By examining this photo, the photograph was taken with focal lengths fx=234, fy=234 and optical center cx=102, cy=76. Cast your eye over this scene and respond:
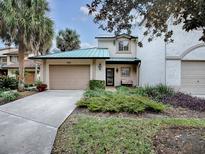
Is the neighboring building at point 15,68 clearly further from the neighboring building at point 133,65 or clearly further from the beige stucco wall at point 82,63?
the neighboring building at point 133,65

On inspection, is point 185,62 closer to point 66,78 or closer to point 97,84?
point 97,84

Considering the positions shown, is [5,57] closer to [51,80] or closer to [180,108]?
[51,80]

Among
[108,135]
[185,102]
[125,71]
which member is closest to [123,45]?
[125,71]

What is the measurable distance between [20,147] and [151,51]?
15.0 metres

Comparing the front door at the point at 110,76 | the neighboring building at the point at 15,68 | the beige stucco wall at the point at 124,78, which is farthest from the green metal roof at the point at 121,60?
the neighboring building at the point at 15,68

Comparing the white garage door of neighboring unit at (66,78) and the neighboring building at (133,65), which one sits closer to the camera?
the neighboring building at (133,65)

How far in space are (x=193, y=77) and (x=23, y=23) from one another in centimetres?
1328

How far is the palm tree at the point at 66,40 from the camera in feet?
138

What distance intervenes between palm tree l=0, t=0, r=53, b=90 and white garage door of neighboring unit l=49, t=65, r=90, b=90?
319cm

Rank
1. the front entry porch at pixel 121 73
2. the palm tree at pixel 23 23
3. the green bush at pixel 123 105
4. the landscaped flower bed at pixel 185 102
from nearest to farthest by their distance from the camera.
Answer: the green bush at pixel 123 105, the landscaped flower bed at pixel 185 102, the palm tree at pixel 23 23, the front entry porch at pixel 121 73

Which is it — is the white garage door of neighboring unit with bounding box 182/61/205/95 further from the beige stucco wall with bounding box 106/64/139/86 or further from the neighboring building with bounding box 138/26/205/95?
the beige stucco wall with bounding box 106/64/139/86

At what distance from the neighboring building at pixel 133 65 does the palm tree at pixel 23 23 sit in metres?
2.58

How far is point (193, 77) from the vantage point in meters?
17.6

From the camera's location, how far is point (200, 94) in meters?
17.5
